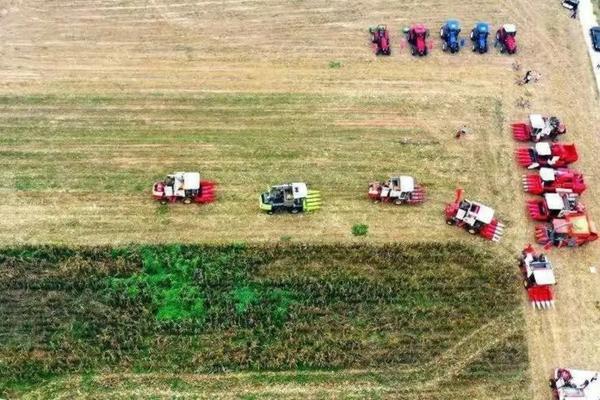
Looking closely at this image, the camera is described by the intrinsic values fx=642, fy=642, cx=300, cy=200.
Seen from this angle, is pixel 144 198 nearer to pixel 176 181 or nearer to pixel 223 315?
pixel 176 181

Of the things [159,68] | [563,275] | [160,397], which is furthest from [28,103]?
[563,275]

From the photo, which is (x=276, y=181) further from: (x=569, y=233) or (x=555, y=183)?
(x=569, y=233)

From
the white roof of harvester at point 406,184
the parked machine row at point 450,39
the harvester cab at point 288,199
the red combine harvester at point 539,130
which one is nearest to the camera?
the harvester cab at point 288,199

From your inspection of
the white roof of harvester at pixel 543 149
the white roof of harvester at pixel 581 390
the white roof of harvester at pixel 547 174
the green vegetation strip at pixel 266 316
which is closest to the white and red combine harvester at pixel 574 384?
the white roof of harvester at pixel 581 390

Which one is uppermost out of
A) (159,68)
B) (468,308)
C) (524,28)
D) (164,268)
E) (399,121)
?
(524,28)

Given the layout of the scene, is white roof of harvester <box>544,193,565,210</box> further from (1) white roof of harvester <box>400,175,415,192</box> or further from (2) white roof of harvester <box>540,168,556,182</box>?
(1) white roof of harvester <box>400,175,415,192</box>

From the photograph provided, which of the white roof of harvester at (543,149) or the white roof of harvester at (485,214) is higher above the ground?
the white roof of harvester at (543,149)

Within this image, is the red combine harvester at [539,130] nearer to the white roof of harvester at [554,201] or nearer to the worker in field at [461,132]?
the worker in field at [461,132]

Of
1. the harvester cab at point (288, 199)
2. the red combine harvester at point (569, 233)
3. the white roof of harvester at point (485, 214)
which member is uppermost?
the harvester cab at point (288, 199)
